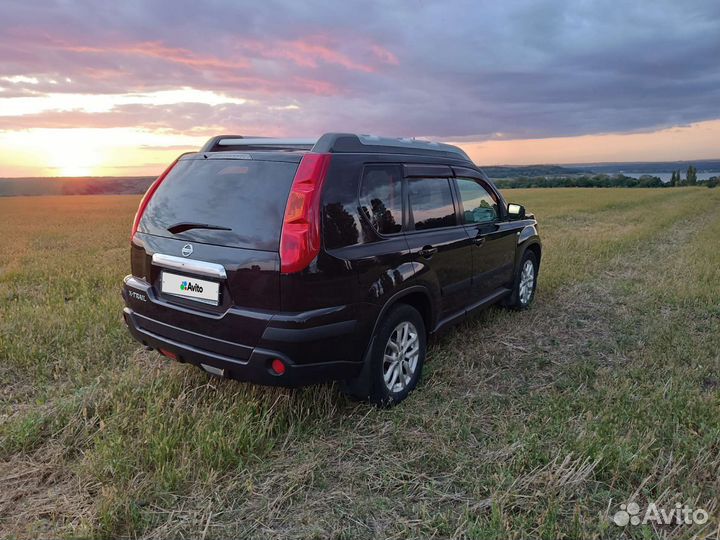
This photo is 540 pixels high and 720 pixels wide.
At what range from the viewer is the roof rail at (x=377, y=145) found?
3.12 m

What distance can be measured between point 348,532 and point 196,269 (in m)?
1.72

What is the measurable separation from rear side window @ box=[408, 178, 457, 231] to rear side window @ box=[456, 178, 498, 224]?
11.0 inches

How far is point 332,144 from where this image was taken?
3.11 m

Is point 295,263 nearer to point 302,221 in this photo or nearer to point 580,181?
point 302,221

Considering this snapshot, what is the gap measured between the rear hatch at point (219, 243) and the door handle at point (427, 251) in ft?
4.00

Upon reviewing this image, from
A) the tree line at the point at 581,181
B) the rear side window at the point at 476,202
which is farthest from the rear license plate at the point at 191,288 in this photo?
the tree line at the point at 581,181

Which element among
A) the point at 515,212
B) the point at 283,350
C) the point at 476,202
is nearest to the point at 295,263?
the point at 283,350

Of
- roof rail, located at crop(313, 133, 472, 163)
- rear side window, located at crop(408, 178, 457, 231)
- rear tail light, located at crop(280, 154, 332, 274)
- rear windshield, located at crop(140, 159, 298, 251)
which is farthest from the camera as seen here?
rear side window, located at crop(408, 178, 457, 231)

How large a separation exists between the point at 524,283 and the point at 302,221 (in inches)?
158

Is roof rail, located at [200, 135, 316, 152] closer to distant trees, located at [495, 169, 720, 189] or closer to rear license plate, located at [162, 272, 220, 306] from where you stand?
rear license plate, located at [162, 272, 220, 306]

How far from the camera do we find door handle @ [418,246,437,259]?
3.67 metres

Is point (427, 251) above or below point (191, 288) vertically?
above

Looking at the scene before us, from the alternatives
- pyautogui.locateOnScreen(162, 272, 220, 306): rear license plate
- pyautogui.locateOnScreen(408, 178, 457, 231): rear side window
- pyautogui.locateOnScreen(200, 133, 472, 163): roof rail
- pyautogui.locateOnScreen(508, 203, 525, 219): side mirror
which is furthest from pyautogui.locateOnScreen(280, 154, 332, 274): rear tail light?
pyautogui.locateOnScreen(508, 203, 525, 219): side mirror

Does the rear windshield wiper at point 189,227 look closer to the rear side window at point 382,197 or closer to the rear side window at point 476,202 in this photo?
the rear side window at point 382,197
